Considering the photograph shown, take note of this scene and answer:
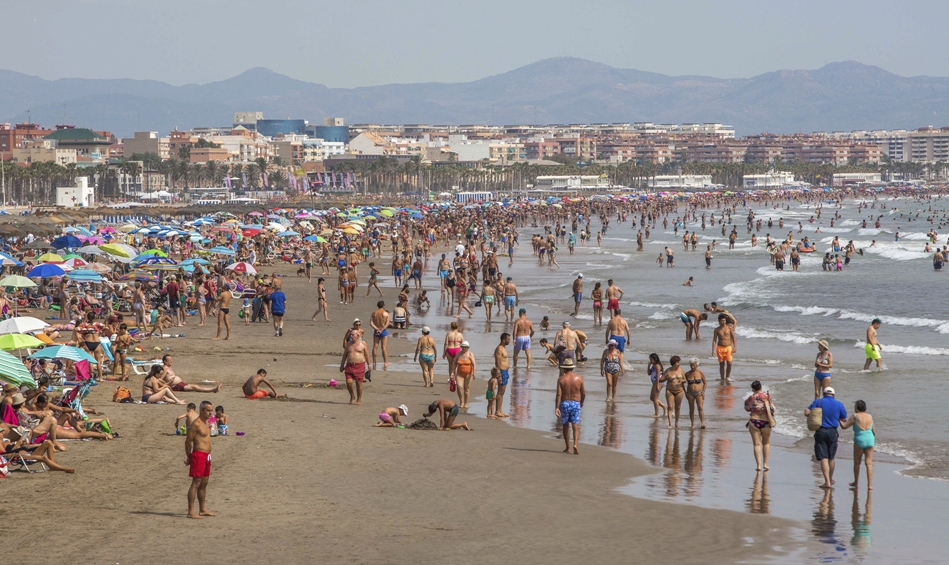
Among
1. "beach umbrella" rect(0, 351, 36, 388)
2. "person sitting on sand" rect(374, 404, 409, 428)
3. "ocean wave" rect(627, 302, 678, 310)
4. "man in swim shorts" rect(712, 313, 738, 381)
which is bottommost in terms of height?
"ocean wave" rect(627, 302, 678, 310)

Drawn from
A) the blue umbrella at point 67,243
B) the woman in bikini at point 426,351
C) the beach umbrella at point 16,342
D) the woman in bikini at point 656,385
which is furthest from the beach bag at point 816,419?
the blue umbrella at point 67,243

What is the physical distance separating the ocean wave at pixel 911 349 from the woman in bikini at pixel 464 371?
9415 millimetres

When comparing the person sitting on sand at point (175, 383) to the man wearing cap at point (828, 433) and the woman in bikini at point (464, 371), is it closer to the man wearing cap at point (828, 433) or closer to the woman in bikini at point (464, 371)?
the woman in bikini at point (464, 371)

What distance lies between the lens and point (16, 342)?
1316 centimetres

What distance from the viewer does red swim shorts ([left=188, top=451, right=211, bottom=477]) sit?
7992mm

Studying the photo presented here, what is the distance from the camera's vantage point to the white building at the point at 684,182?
162m

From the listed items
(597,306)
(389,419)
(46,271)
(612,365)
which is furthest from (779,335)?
(46,271)

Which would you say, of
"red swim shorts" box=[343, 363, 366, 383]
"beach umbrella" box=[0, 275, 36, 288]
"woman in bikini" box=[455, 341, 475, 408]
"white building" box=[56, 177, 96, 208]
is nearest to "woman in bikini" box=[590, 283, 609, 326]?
"woman in bikini" box=[455, 341, 475, 408]

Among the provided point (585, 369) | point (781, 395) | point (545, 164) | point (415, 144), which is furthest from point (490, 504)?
point (415, 144)

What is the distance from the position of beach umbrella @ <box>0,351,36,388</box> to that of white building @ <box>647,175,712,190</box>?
152 metres

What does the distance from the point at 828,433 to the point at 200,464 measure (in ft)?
19.0

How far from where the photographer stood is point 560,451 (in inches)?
453

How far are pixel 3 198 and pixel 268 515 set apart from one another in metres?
91.7

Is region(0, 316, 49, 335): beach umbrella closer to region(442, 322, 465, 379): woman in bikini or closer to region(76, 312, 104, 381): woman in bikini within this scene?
region(76, 312, 104, 381): woman in bikini
